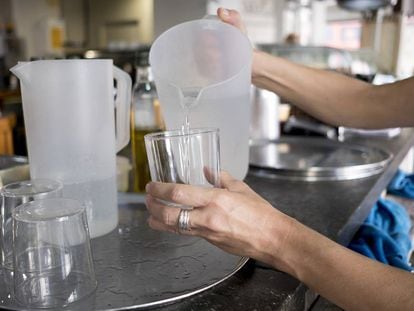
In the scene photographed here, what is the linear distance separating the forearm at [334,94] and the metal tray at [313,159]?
0.12 m

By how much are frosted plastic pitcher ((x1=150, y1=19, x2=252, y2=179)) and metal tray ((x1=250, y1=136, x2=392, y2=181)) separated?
1.05 feet

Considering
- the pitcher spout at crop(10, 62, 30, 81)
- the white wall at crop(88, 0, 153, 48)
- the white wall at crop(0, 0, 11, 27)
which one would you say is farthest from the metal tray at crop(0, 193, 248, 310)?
the white wall at crop(0, 0, 11, 27)

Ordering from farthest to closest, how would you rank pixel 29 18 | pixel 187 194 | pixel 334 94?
1. pixel 29 18
2. pixel 334 94
3. pixel 187 194

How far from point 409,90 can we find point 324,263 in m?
0.68

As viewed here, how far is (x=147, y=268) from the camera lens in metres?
0.60

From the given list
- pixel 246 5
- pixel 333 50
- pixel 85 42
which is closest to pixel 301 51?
pixel 333 50

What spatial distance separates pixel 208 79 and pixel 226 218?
35 cm

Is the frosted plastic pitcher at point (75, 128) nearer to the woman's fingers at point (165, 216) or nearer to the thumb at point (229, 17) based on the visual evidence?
the woman's fingers at point (165, 216)

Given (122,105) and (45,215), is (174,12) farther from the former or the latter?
(45,215)

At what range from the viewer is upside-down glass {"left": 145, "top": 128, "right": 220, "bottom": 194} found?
0.56 m

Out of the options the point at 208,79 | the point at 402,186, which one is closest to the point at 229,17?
the point at 208,79

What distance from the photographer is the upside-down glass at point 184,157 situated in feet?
1.83

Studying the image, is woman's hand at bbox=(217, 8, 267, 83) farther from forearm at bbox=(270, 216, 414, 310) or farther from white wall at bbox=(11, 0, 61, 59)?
white wall at bbox=(11, 0, 61, 59)

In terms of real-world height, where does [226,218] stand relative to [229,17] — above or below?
below
